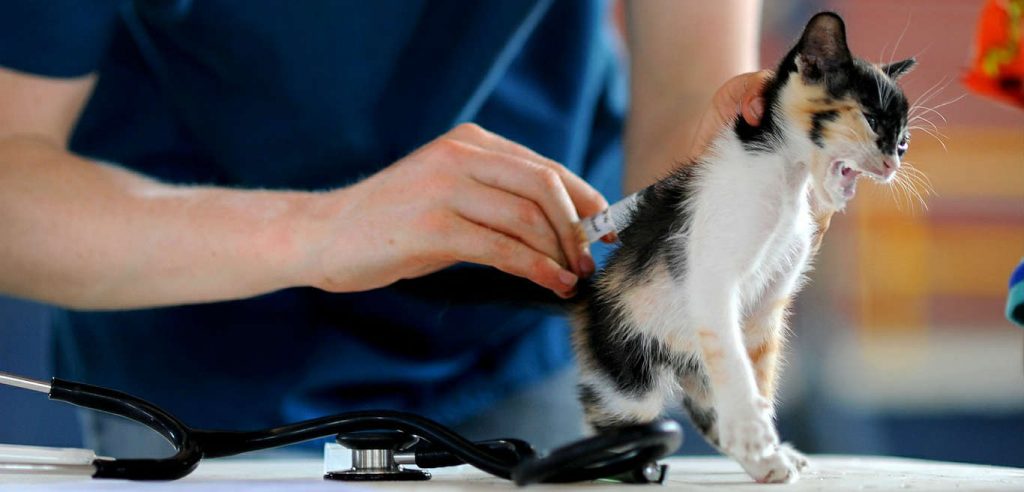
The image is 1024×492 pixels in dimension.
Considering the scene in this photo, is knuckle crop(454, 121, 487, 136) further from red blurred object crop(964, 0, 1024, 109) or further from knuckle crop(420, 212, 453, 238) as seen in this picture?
red blurred object crop(964, 0, 1024, 109)

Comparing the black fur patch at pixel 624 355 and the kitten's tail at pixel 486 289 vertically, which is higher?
the black fur patch at pixel 624 355

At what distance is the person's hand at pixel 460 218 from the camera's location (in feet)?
1.78

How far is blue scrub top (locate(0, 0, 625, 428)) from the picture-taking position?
77 centimetres

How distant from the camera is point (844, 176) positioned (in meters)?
0.42

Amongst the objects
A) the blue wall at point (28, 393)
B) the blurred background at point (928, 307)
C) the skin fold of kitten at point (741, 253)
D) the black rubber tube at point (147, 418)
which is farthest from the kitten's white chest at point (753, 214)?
the blurred background at point (928, 307)

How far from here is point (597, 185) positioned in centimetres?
90

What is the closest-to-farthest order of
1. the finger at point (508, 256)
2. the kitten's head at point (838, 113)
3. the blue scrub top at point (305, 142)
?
the kitten's head at point (838, 113) → the finger at point (508, 256) → the blue scrub top at point (305, 142)

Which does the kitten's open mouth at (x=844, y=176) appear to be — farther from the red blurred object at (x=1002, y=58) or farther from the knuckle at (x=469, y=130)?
the knuckle at (x=469, y=130)

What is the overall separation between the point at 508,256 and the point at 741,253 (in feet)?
0.50

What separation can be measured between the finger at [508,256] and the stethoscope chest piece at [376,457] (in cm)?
11

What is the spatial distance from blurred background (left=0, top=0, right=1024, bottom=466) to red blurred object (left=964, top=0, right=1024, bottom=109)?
1.37 m

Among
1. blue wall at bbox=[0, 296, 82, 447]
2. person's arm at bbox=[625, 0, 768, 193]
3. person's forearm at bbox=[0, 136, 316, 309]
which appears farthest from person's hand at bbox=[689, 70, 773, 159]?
blue wall at bbox=[0, 296, 82, 447]

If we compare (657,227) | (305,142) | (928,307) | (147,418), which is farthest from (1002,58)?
(928,307)

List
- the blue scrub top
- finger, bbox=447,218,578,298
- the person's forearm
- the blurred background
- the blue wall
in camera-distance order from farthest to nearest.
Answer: the blurred background < the blue wall < the blue scrub top < the person's forearm < finger, bbox=447,218,578,298
